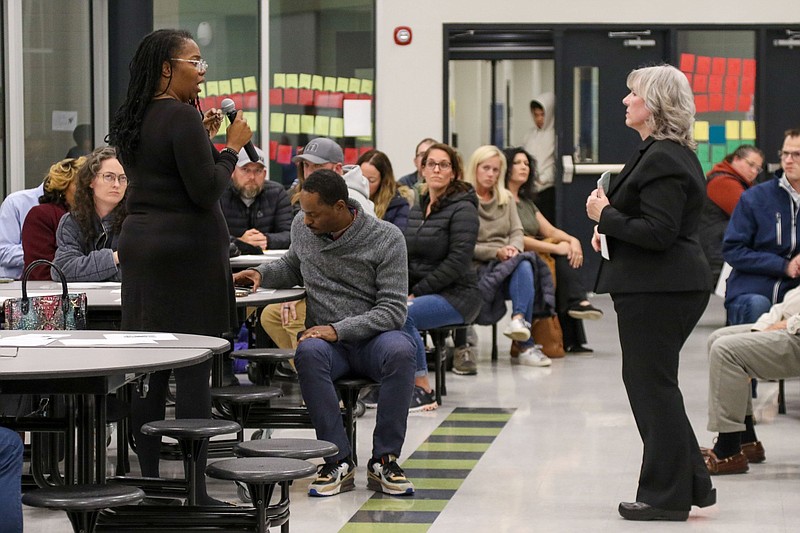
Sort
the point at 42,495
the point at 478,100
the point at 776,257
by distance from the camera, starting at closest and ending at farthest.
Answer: the point at 42,495
the point at 776,257
the point at 478,100

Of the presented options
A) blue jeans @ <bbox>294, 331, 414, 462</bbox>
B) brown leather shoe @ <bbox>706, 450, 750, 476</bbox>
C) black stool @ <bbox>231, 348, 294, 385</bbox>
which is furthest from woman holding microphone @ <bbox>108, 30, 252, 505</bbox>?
brown leather shoe @ <bbox>706, 450, 750, 476</bbox>

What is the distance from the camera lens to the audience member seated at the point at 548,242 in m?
8.99

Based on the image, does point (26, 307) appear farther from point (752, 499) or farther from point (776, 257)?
point (776, 257)

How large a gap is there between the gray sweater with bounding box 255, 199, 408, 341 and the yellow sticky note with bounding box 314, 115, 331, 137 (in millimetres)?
7409

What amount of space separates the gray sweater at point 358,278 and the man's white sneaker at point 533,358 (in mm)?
3515

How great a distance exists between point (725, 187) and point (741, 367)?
476cm

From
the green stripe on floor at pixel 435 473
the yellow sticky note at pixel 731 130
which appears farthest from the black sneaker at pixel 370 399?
the yellow sticky note at pixel 731 130

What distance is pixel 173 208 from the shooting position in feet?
14.4

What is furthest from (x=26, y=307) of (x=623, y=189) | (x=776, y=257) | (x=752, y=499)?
(x=776, y=257)

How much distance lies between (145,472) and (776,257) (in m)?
3.64

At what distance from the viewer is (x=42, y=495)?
3270 millimetres

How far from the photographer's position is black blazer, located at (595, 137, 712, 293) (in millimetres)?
4430

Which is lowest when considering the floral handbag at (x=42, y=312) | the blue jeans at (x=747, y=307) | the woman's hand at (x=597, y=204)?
the blue jeans at (x=747, y=307)

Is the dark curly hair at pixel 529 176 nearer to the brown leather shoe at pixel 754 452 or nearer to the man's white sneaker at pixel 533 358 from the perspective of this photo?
the man's white sneaker at pixel 533 358
